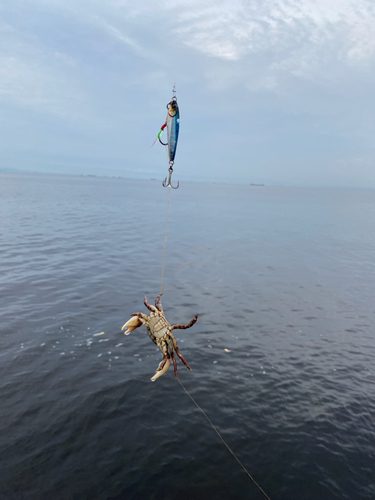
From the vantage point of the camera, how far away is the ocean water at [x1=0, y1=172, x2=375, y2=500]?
1109cm

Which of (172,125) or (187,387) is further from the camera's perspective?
(187,387)

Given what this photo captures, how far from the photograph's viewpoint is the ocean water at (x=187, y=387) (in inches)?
436

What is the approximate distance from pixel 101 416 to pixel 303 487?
8276mm

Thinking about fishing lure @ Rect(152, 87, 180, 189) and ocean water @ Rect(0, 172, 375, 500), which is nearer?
fishing lure @ Rect(152, 87, 180, 189)

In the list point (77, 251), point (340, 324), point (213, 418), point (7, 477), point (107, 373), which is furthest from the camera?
point (77, 251)

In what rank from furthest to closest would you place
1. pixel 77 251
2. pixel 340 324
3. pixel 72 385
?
1. pixel 77 251
2. pixel 340 324
3. pixel 72 385

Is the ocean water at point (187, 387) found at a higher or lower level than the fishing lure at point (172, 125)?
lower

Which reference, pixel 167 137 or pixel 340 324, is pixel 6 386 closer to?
pixel 167 137

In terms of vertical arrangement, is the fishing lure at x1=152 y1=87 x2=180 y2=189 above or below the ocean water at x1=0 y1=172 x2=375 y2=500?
above

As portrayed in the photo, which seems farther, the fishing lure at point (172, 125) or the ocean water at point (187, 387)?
the ocean water at point (187, 387)

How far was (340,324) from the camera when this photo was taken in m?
23.8

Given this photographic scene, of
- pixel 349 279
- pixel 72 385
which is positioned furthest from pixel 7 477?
pixel 349 279

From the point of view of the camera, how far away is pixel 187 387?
15.7 metres

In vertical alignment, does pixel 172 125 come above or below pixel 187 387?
above
